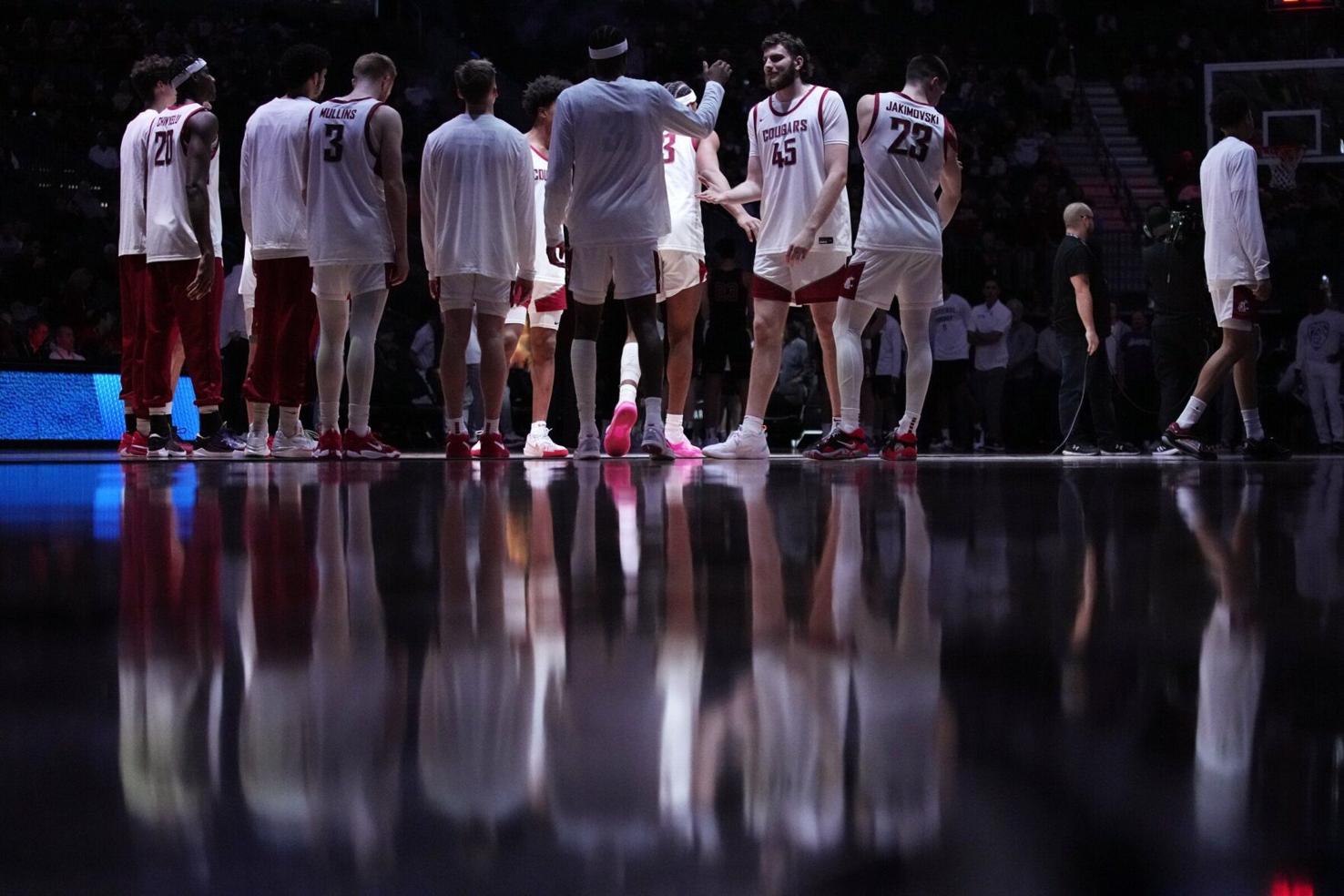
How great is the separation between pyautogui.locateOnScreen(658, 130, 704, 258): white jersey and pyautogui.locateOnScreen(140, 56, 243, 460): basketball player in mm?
2223

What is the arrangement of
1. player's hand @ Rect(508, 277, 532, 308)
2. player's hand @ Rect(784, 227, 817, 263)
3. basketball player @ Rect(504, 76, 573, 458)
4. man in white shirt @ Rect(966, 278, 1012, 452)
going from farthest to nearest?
man in white shirt @ Rect(966, 278, 1012, 452), basketball player @ Rect(504, 76, 573, 458), player's hand @ Rect(508, 277, 532, 308), player's hand @ Rect(784, 227, 817, 263)

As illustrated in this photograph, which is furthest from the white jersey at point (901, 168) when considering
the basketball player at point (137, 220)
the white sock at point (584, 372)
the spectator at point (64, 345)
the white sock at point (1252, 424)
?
the spectator at point (64, 345)

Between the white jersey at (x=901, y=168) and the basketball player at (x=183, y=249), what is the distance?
10.3ft

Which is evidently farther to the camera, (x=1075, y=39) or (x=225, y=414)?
(x=1075, y=39)

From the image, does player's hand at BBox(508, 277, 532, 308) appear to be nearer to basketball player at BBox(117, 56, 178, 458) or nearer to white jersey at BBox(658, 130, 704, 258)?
white jersey at BBox(658, 130, 704, 258)

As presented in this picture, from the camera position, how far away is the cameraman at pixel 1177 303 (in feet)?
28.8

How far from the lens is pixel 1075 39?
23141 millimetres

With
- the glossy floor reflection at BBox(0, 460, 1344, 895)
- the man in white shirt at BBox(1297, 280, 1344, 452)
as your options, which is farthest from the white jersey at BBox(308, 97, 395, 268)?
the man in white shirt at BBox(1297, 280, 1344, 452)

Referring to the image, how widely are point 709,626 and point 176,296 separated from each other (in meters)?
6.20

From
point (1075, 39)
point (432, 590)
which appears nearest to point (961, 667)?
point (432, 590)

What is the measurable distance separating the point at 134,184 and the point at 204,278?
2.59 ft

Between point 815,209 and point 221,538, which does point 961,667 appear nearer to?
point 221,538

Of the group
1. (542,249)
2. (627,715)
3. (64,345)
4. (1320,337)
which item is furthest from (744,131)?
(627,715)

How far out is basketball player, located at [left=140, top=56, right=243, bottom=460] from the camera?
6.66 metres
